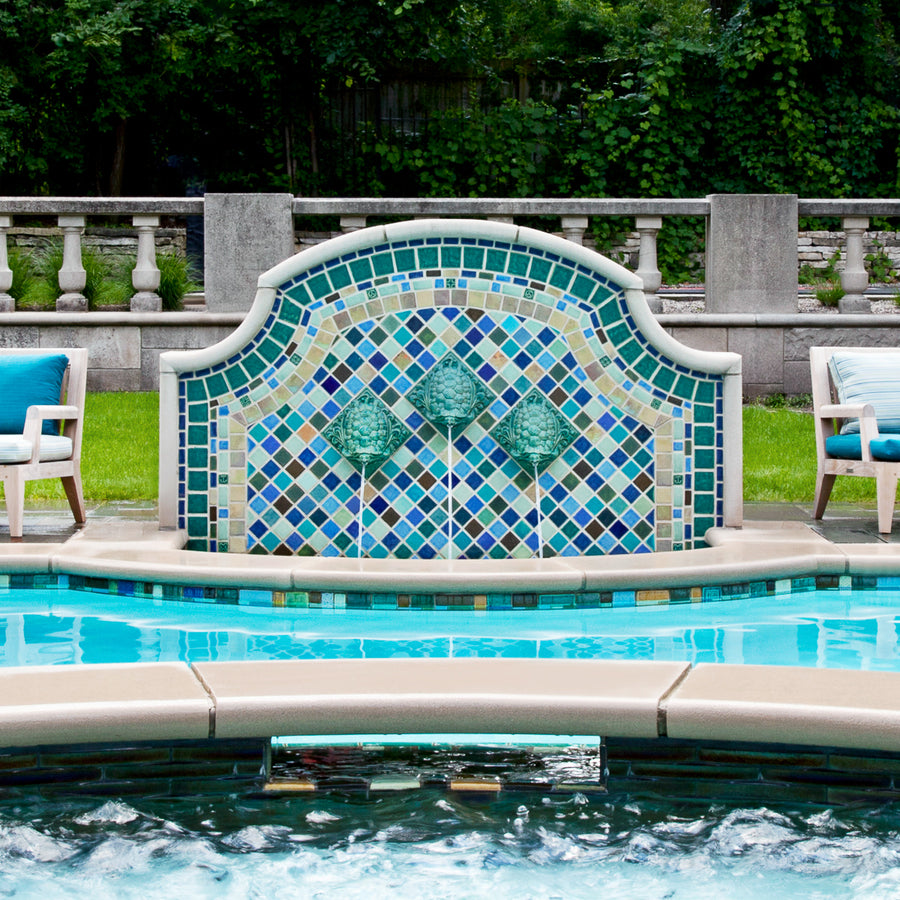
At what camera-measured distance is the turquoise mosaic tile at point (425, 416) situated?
252 inches

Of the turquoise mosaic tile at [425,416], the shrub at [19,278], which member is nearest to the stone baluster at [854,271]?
the turquoise mosaic tile at [425,416]

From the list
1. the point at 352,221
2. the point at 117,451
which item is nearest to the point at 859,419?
the point at 117,451

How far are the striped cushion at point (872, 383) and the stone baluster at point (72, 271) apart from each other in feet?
23.4

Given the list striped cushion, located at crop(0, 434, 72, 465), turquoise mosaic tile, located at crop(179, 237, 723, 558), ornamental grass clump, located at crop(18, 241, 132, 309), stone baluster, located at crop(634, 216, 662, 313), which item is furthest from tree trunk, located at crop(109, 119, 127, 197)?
turquoise mosaic tile, located at crop(179, 237, 723, 558)

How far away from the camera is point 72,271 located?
12.0 m

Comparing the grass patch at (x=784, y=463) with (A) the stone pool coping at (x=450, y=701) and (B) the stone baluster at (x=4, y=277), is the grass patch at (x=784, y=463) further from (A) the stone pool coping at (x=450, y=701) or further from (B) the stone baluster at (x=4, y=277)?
(B) the stone baluster at (x=4, y=277)

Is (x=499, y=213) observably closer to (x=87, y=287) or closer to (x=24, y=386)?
(x=87, y=287)

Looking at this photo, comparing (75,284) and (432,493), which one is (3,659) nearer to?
(432,493)

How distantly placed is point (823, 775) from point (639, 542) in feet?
10.3

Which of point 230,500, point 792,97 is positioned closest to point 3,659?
point 230,500

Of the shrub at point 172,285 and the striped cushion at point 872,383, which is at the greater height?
the shrub at point 172,285

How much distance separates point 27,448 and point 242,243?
544 cm

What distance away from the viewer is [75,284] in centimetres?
1209

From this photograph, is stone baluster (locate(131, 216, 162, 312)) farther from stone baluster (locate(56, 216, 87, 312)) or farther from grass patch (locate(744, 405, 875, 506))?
grass patch (locate(744, 405, 875, 506))
